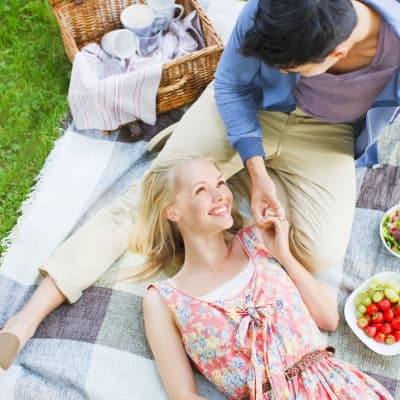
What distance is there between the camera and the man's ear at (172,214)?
240 cm

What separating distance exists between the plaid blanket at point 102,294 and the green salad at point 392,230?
0.19ft

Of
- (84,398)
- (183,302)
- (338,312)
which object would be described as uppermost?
(183,302)

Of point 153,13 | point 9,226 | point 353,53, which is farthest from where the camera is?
point 153,13

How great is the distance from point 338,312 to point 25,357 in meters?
1.29

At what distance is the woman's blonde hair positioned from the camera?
96.0 inches

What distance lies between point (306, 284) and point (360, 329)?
0.32 m

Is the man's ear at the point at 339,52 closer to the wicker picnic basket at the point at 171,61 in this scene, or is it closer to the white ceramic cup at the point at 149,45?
the wicker picnic basket at the point at 171,61

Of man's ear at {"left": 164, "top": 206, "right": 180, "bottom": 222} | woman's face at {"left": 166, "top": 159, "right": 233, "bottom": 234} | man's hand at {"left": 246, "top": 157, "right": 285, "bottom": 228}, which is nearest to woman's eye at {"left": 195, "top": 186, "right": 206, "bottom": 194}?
woman's face at {"left": 166, "top": 159, "right": 233, "bottom": 234}

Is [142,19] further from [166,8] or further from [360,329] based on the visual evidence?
[360,329]

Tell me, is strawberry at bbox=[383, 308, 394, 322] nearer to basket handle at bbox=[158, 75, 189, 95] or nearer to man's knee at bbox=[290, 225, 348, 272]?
man's knee at bbox=[290, 225, 348, 272]

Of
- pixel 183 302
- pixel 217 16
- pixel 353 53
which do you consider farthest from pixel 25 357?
pixel 217 16

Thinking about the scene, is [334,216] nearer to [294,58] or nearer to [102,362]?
[294,58]

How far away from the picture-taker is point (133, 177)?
299 cm

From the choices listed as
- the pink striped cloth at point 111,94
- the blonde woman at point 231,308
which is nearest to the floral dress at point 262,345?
the blonde woman at point 231,308
